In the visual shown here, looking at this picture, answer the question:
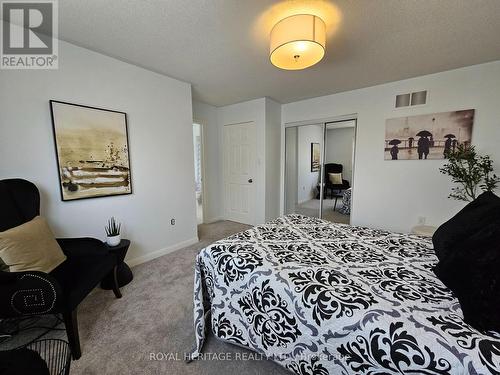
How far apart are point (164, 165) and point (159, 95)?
0.91 metres

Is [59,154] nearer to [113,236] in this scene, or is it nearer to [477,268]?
[113,236]

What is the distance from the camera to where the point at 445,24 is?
69.9 inches

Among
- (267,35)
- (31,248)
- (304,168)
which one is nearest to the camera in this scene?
(31,248)

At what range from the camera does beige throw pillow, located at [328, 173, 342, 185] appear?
150 inches

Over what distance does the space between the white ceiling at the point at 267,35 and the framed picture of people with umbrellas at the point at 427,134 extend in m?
0.59

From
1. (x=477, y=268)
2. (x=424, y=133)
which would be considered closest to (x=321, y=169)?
(x=424, y=133)

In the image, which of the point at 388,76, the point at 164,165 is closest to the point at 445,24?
the point at 388,76

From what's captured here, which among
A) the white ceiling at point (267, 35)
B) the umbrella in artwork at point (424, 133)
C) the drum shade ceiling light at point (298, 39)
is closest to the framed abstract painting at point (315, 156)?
the white ceiling at point (267, 35)

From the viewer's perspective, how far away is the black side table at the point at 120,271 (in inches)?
83.1

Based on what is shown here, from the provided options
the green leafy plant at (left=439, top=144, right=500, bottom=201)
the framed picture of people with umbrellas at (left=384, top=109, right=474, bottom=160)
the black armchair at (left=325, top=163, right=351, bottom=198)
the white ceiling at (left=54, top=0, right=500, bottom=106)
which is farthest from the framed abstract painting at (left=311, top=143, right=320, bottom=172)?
the green leafy plant at (left=439, top=144, right=500, bottom=201)

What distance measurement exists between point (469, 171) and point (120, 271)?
4034 millimetres

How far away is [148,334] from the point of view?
161cm

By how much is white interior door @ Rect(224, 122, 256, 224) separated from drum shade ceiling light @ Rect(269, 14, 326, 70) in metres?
2.25

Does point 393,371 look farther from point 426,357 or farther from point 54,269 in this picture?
point 54,269
